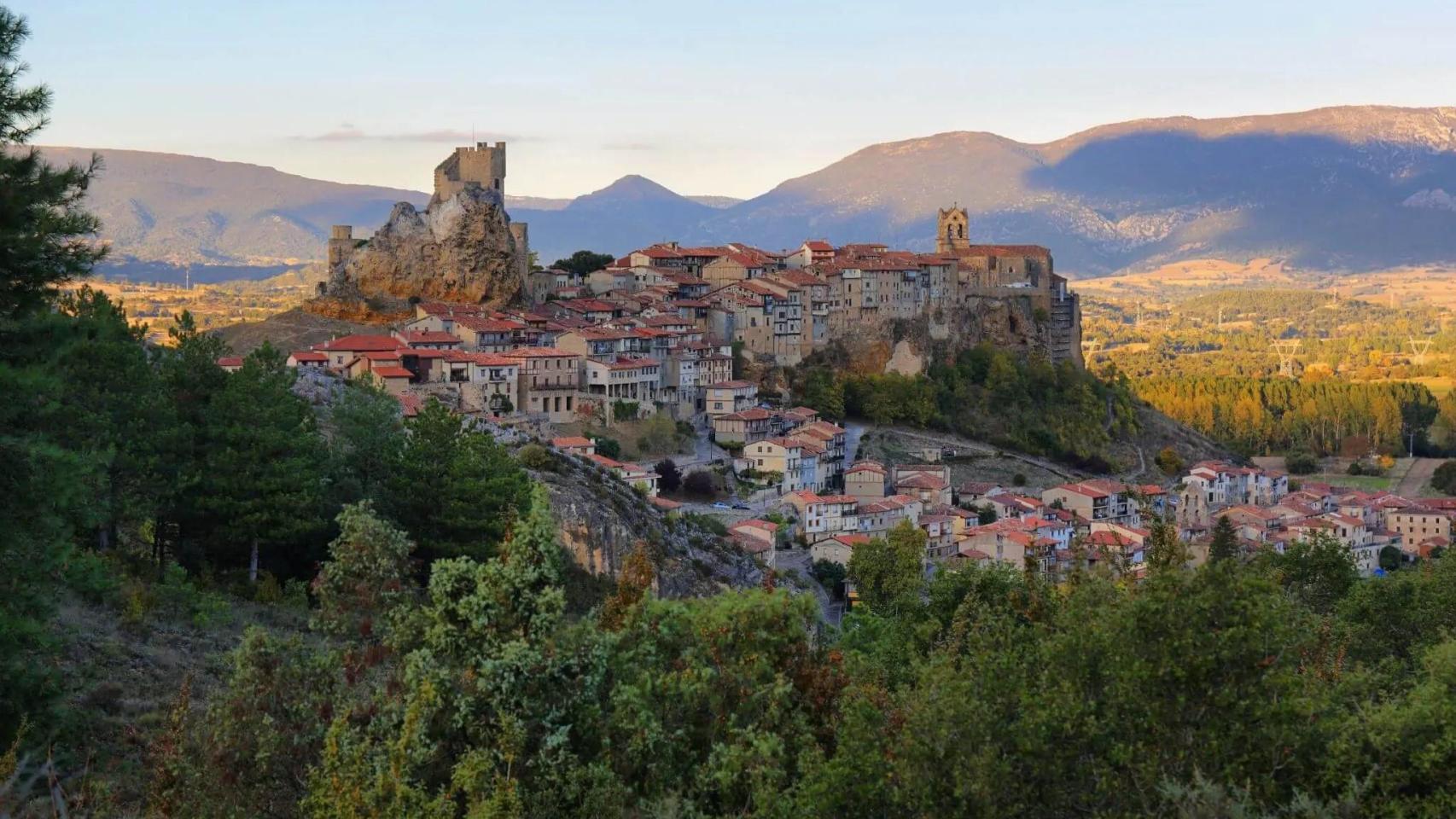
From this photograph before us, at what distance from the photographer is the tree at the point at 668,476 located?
47688 millimetres

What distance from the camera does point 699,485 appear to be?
48.4 metres

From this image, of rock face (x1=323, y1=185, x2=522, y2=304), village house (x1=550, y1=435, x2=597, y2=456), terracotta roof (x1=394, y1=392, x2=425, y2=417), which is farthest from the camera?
rock face (x1=323, y1=185, x2=522, y2=304)

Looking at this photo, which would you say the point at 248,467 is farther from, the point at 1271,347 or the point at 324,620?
the point at 1271,347

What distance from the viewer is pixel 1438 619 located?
23375 millimetres

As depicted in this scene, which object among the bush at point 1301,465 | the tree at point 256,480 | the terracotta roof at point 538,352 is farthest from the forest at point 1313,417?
the tree at point 256,480

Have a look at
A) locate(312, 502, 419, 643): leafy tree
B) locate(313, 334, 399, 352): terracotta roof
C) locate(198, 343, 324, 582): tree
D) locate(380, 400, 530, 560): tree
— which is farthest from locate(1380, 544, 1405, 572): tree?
locate(312, 502, 419, 643): leafy tree

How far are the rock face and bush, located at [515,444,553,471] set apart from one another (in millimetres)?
25732

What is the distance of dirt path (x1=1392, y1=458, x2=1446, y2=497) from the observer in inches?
2990

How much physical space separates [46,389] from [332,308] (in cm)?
4489

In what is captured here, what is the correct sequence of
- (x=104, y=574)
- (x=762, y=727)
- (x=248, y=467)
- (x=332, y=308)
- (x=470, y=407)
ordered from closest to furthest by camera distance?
(x=762, y=727) → (x=104, y=574) → (x=248, y=467) → (x=470, y=407) → (x=332, y=308)

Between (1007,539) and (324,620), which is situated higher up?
(324,620)

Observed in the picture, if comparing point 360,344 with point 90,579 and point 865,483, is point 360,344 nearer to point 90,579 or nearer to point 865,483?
point 865,483

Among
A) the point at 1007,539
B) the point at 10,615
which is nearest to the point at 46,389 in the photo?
the point at 10,615

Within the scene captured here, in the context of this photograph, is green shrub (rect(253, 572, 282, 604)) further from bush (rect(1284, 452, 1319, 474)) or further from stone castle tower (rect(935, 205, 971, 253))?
bush (rect(1284, 452, 1319, 474))
